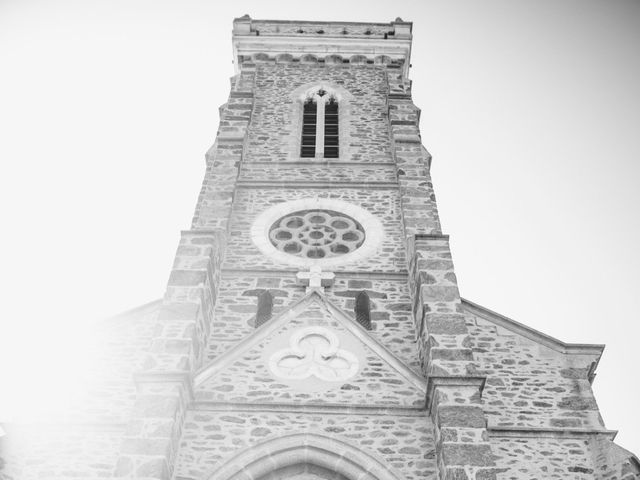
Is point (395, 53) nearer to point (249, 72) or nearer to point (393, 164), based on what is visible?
point (249, 72)

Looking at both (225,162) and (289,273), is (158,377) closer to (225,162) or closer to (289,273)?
(289,273)

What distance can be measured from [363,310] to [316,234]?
2404 mm

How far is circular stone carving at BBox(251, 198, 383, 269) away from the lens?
1398cm

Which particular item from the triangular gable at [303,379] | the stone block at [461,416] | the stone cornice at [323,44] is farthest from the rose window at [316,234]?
the stone cornice at [323,44]

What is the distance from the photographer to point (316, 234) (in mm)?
14641

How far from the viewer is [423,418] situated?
1034 centimetres

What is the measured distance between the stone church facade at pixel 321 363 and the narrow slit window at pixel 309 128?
39.7 inches

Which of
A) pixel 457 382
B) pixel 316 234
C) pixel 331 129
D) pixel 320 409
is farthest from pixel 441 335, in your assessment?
pixel 331 129

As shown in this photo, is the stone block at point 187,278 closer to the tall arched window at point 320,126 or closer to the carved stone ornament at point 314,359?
the carved stone ornament at point 314,359

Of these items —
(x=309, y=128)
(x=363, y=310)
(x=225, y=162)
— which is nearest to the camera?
(x=363, y=310)

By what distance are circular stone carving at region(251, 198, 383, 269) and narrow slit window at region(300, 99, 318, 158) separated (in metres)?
2.44

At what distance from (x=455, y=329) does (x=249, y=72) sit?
11.5 metres

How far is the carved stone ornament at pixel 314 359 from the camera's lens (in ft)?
36.2

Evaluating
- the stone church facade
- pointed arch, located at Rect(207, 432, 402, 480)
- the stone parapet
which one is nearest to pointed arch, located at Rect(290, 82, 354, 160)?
the stone church facade
